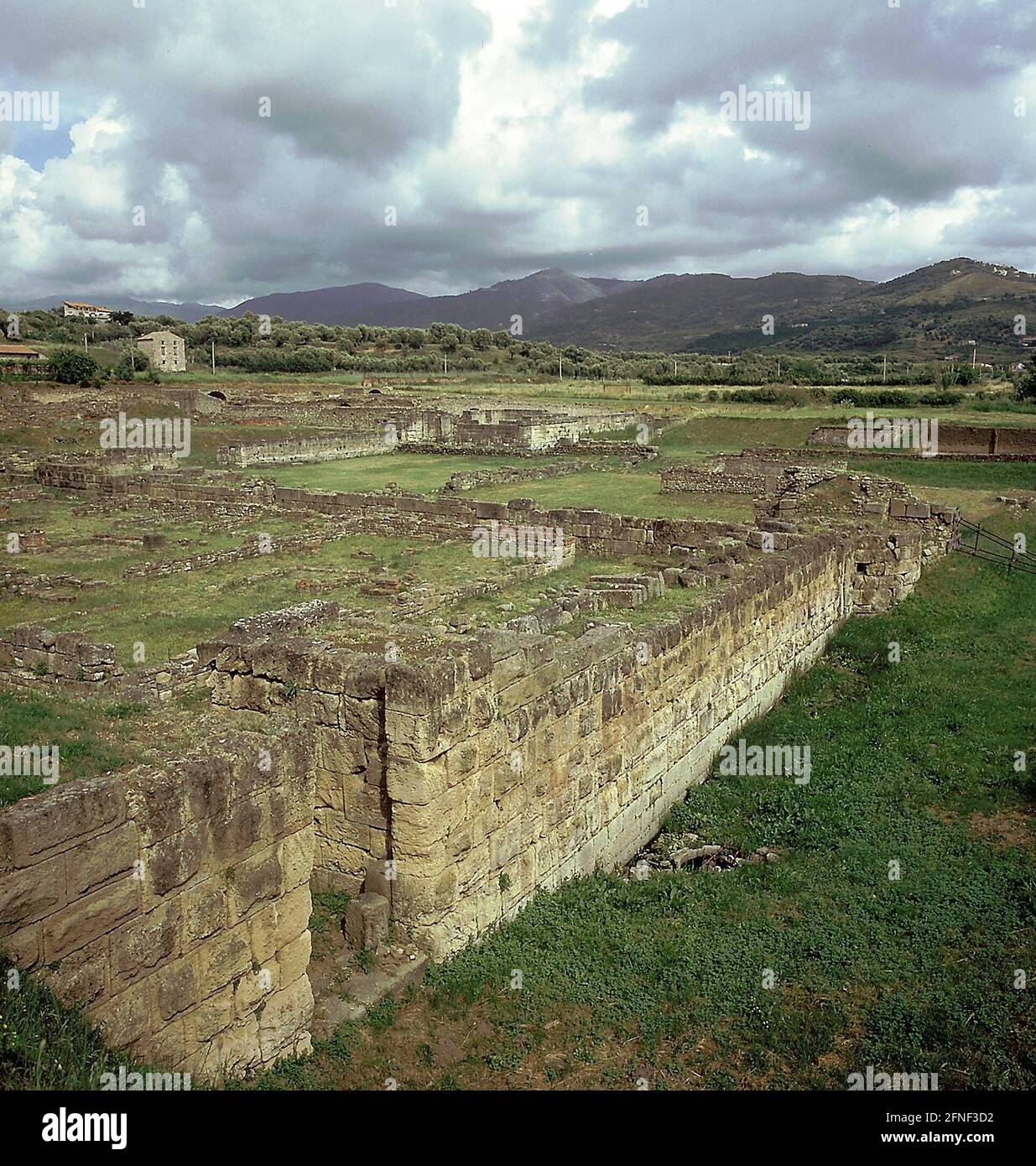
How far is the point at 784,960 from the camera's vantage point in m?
7.32

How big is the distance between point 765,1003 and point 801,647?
9905 mm

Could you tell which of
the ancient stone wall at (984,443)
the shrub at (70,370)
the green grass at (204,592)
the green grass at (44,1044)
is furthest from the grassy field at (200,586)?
the shrub at (70,370)

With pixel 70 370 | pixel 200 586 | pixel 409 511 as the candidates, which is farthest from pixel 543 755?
pixel 70 370

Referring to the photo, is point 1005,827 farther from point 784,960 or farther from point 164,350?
point 164,350

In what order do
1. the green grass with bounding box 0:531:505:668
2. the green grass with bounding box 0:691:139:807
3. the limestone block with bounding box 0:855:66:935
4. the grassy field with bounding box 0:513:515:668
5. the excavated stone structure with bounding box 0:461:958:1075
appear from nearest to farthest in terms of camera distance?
1. the limestone block with bounding box 0:855:66:935
2. the excavated stone structure with bounding box 0:461:958:1075
3. the green grass with bounding box 0:691:139:807
4. the green grass with bounding box 0:531:505:668
5. the grassy field with bounding box 0:513:515:668

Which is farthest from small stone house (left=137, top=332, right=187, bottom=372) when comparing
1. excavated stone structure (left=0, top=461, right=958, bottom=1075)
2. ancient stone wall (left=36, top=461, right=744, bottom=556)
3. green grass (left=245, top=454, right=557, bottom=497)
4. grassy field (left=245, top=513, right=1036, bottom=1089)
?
grassy field (left=245, top=513, right=1036, bottom=1089)

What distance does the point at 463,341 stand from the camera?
399ft

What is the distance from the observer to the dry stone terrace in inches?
183

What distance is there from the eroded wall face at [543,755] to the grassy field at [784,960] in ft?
1.46

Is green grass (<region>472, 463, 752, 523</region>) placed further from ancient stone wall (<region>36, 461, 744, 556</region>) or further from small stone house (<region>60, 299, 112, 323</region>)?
small stone house (<region>60, 299, 112, 323</region>)

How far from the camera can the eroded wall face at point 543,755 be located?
22.6ft

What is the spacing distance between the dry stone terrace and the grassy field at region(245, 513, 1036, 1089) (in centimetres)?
59

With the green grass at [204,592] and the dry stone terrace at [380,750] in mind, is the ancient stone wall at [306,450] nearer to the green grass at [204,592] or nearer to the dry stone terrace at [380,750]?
the green grass at [204,592]
